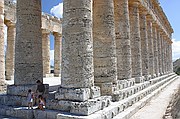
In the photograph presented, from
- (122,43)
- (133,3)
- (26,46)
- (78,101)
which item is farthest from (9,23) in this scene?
(78,101)

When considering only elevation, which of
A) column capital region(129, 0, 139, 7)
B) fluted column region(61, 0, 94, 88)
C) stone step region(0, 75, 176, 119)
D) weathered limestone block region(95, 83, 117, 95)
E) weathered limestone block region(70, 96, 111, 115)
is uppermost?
column capital region(129, 0, 139, 7)

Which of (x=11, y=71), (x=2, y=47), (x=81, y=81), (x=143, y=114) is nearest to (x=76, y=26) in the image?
(x=81, y=81)

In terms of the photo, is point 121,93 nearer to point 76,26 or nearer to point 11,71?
point 76,26

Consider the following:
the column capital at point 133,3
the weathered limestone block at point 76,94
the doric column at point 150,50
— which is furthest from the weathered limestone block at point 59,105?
the doric column at point 150,50

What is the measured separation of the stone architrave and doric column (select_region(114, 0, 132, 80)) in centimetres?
619

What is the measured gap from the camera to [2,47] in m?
17.9

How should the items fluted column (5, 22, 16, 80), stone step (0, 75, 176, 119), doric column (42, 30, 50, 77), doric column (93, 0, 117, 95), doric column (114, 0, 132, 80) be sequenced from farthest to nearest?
doric column (42, 30, 50, 77), fluted column (5, 22, 16, 80), doric column (114, 0, 132, 80), doric column (93, 0, 117, 95), stone step (0, 75, 176, 119)

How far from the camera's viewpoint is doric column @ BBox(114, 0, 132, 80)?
15906mm

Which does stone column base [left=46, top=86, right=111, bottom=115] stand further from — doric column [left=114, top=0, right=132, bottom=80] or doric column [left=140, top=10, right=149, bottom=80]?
doric column [left=140, top=10, right=149, bottom=80]

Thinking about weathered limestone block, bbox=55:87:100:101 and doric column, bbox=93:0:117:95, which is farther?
doric column, bbox=93:0:117:95

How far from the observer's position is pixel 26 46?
1162 cm

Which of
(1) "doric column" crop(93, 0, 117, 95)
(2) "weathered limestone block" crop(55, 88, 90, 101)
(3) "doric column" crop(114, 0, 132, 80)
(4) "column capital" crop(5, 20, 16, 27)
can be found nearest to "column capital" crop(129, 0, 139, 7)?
(3) "doric column" crop(114, 0, 132, 80)

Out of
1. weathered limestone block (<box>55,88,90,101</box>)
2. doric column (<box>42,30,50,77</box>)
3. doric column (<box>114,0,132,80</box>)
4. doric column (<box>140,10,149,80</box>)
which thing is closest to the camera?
weathered limestone block (<box>55,88,90,101</box>)

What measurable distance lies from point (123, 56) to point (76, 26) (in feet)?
23.6
